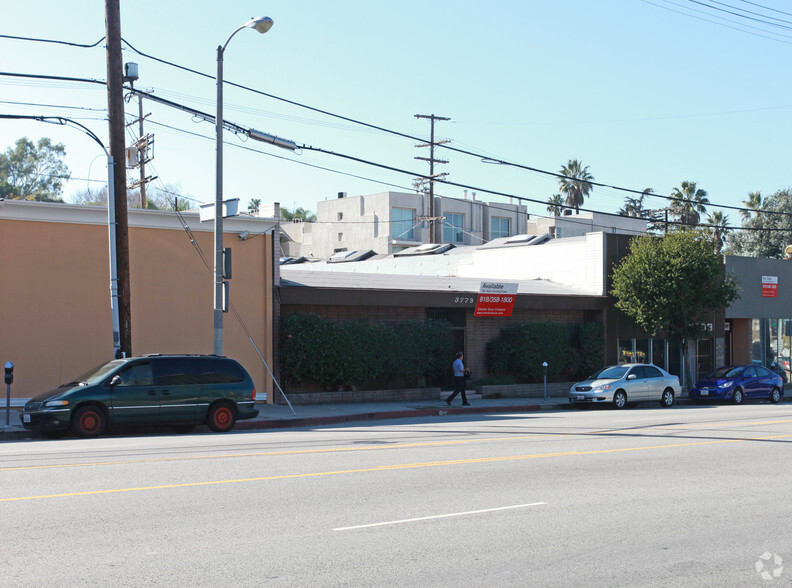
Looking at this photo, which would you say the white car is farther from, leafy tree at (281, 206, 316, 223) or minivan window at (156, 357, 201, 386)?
leafy tree at (281, 206, 316, 223)

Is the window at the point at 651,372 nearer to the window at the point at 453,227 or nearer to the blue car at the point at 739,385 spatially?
the blue car at the point at 739,385

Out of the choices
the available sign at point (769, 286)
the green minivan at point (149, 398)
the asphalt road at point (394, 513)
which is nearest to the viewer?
the asphalt road at point (394, 513)

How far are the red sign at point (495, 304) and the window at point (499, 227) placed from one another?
48140 millimetres

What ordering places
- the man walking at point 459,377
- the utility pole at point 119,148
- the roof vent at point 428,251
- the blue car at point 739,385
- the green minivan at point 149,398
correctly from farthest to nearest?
the roof vent at point 428,251
the blue car at point 739,385
the man walking at point 459,377
the utility pole at point 119,148
the green minivan at point 149,398

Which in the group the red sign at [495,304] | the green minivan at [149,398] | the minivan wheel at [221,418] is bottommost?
the minivan wheel at [221,418]

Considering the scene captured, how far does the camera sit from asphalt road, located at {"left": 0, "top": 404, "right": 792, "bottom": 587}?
6.18 metres

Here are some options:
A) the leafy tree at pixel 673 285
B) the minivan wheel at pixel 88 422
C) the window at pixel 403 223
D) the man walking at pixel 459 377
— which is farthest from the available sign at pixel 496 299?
the window at pixel 403 223

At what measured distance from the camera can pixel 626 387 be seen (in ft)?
84.0

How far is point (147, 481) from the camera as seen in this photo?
9.76 m

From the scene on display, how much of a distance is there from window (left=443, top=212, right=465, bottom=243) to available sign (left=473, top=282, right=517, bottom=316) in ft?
143

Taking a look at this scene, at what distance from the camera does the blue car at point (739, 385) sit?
28.5 meters

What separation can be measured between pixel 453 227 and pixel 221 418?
5721 cm

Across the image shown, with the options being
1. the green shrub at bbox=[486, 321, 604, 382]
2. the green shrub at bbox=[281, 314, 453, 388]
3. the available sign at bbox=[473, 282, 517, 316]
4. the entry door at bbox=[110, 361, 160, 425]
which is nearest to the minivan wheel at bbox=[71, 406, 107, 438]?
the entry door at bbox=[110, 361, 160, 425]

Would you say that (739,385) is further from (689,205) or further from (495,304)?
(689,205)
